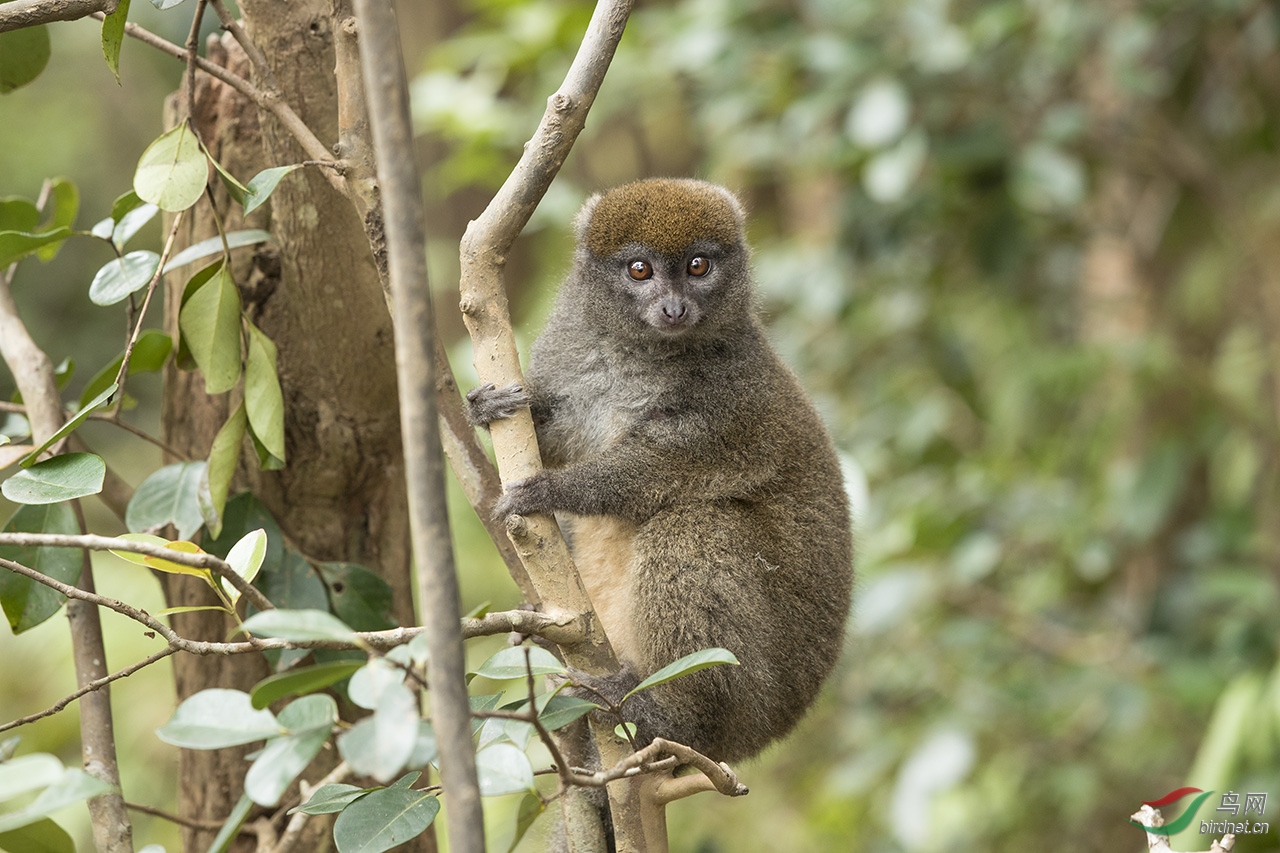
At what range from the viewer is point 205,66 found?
2.16 meters

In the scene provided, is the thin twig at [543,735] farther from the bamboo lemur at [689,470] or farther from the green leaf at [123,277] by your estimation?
the green leaf at [123,277]

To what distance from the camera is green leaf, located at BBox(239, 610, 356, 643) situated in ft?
4.08

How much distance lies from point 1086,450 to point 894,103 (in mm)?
1933

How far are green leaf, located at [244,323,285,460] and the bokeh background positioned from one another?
1818mm

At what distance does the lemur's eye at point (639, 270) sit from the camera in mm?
3332

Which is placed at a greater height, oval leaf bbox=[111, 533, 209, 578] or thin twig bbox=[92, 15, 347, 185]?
thin twig bbox=[92, 15, 347, 185]

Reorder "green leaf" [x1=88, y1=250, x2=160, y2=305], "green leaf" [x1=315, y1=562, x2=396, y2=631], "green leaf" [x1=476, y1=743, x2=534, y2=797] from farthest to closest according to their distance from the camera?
"green leaf" [x1=315, y1=562, x2=396, y2=631], "green leaf" [x1=88, y1=250, x2=160, y2=305], "green leaf" [x1=476, y1=743, x2=534, y2=797]

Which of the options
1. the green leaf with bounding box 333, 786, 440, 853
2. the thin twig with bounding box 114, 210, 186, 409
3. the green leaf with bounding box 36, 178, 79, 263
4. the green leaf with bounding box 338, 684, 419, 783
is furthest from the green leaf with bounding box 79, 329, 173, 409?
the green leaf with bounding box 338, 684, 419, 783

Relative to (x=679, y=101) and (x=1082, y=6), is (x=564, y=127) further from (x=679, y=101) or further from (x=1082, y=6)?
(x=679, y=101)

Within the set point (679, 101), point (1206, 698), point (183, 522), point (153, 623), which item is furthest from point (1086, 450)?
point (153, 623)

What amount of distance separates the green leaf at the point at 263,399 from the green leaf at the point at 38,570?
39 centimetres

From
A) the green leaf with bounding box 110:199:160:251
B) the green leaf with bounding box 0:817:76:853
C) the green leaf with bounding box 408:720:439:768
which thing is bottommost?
the green leaf with bounding box 0:817:76:853

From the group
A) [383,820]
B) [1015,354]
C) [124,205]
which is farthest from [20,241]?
[1015,354]

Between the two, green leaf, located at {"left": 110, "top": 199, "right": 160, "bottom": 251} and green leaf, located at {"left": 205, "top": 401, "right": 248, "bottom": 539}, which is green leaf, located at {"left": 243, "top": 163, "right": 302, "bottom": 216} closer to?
green leaf, located at {"left": 110, "top": 199, "right": 160, "bottom": 251}
